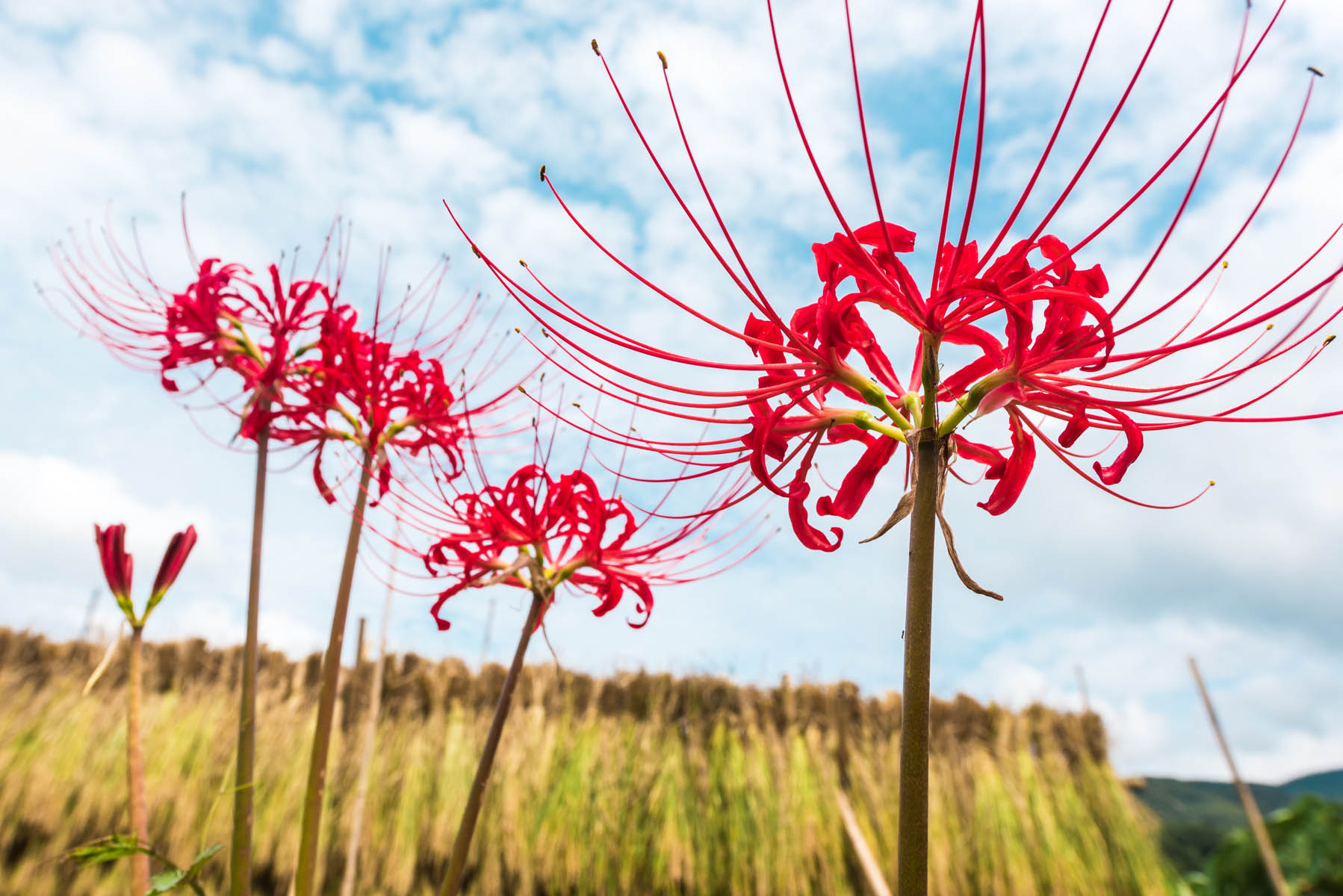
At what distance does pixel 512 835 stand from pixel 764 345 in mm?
3012

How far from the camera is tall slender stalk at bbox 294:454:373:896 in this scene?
132 centimetres

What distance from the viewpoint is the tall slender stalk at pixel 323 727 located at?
132 centimetres

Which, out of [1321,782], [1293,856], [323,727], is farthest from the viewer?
[1321,782]

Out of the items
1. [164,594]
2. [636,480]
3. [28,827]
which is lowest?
[28,827]

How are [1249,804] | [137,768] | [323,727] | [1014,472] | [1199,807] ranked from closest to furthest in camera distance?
[1014,472] → [137,768] → [323,727] → [1249,804] → [1199,807]

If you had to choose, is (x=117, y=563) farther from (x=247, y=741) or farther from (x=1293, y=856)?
(x=1293, y=856)

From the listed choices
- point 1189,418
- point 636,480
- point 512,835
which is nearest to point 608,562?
point 636,480

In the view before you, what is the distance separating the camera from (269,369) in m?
1.50

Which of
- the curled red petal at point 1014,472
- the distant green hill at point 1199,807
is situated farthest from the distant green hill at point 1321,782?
the curled red petal at point 1014,472

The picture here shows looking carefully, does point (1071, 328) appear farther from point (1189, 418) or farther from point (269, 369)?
point (269, 369)

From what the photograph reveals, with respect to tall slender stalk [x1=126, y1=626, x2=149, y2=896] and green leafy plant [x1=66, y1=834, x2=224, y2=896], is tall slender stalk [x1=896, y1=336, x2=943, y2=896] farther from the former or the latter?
tall slender stalk [x1=126, y1=626, x2=149, y2=896]

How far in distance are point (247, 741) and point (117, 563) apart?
1.19 ft

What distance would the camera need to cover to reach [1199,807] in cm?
772

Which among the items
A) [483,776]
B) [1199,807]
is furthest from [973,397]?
[1199,807]
